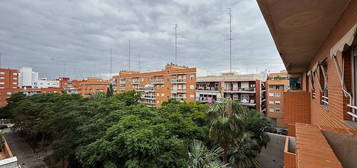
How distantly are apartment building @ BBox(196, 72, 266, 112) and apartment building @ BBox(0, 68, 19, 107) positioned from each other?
1878 inches

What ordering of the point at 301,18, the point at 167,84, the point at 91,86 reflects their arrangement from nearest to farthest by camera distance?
the point at 301,18
the point at 167,84
the point at 91,86

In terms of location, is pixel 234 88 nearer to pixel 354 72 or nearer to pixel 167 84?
pixel 167 84

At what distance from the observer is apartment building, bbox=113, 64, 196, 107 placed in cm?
2597

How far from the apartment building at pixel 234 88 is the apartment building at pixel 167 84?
5.56ft

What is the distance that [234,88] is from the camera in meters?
22.9

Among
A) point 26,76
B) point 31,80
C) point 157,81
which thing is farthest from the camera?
point 31,80

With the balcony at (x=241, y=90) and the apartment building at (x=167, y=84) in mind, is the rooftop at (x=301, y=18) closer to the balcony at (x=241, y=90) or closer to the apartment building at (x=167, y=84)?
the balcony at (x=241, y=90)

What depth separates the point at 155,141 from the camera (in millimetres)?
5758

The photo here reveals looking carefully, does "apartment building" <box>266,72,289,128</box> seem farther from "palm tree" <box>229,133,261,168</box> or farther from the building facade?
Answer: the building facade

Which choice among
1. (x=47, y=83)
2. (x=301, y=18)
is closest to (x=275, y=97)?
(x=301, y=18)

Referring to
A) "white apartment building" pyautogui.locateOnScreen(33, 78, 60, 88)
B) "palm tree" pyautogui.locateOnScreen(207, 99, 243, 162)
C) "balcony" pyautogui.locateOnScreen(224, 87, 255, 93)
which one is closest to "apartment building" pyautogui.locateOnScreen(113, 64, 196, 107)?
"balcony" pyautogui.locateOnScreen(224, 87, 255, 93)

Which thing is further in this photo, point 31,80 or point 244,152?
point 31,80

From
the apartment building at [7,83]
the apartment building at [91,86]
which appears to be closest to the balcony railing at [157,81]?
the apartment building at [91,86]

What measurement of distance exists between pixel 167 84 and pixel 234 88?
12647mm
